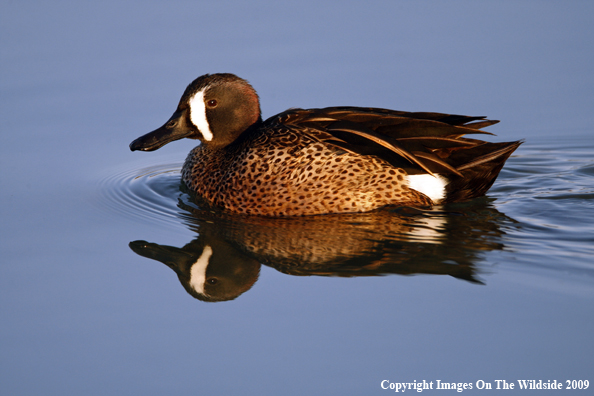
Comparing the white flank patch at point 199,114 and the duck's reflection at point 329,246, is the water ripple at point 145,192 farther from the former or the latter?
the white flank patch at point 199,114

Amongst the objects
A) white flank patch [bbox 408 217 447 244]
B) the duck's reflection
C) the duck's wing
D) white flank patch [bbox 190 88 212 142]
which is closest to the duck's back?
the duck's wing

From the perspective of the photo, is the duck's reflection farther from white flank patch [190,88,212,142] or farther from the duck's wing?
white flank patch [190,88,212,142]

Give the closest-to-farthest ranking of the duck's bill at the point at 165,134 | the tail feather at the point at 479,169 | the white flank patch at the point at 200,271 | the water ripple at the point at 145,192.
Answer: the white flank patch at the point at 200,271
the tail feather at the point at 479,169
the water ripple at the point at 145,192
the duck's bill at the point at 165,134

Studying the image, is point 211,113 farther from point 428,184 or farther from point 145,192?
point 428,184

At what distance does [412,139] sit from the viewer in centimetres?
700

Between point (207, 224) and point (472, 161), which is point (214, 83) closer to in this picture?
point (207, 224)

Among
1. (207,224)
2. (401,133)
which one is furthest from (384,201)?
(207,224)

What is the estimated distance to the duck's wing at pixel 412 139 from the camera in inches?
274

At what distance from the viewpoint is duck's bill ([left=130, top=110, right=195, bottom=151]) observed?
772cm

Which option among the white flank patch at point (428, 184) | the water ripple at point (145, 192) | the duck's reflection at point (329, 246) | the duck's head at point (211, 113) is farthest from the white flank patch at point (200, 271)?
the white flank patch at point (428, 184)

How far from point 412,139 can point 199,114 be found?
86.5 inches

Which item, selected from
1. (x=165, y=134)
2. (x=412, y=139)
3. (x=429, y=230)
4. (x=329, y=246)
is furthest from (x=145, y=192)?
(x=429, y=230)

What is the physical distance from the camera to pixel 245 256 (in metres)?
6.39

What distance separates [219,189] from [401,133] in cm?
183
